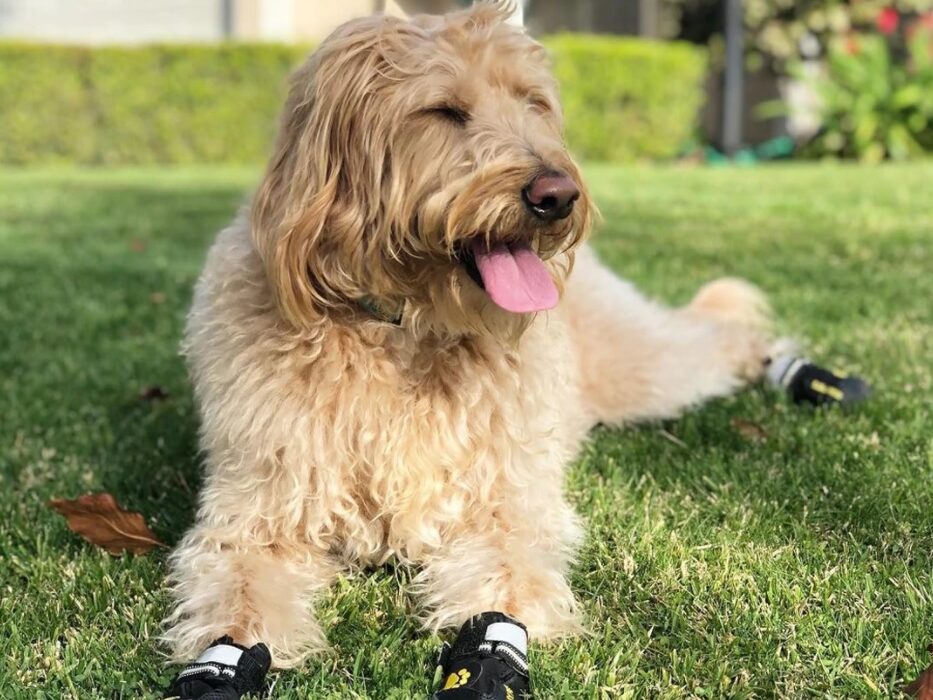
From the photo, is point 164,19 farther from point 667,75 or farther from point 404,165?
point 404,165

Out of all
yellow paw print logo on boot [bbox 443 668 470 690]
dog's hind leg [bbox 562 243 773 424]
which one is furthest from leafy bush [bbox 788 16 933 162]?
yellow paw print logo on boot [bbox 443 668 470 690]

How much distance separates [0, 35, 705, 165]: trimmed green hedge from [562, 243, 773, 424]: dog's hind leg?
1064cm

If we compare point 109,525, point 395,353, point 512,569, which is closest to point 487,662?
point 512,569

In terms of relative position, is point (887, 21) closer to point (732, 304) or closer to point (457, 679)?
point (732, 304)

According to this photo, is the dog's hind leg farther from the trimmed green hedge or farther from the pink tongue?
the trimmed green hedge

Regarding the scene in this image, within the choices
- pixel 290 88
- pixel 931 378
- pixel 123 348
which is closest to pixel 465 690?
pixel 290 88

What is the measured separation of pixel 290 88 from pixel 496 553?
1.36 metres

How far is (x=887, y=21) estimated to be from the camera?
14562 millimetres

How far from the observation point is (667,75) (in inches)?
581

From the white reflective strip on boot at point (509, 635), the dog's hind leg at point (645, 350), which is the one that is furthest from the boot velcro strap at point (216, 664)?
the dog's hind leg at point (645, 350)

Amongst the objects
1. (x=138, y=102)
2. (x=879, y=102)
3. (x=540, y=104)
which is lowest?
(x=138, y=102)

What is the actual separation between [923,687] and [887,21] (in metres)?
14.9

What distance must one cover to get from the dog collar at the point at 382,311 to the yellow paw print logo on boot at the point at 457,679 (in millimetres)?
893

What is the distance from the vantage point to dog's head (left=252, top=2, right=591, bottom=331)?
89.7 inches
